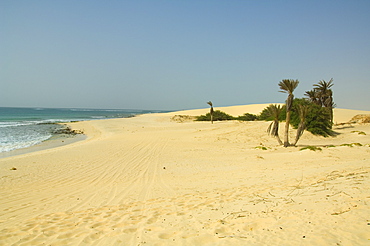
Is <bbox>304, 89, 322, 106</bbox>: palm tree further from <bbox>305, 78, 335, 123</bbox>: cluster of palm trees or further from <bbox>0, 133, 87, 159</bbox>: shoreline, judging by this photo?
<bbox>0, 133, 87, 159</bbox>: shoreline

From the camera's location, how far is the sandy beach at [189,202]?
4105 mm

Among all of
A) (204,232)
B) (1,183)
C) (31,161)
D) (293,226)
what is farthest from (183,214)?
(31,161)

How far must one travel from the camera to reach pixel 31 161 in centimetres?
1227

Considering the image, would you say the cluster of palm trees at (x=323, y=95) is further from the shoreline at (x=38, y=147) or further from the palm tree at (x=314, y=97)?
the shoreline at (x=38, y=147)

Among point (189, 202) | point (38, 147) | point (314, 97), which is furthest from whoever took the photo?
point (314, 97)

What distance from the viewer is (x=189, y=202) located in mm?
6117

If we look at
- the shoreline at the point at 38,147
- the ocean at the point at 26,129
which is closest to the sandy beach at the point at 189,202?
the shoreline at the point at 38,147

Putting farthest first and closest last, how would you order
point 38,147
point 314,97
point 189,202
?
point 314,97 < point 38,147 < point 189,202

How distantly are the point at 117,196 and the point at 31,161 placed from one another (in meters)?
7.75

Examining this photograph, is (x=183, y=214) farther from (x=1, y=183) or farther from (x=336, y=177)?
(x=1, y=183)

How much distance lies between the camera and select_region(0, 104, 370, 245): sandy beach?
4.11m

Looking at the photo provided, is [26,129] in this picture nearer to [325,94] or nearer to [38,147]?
[38,147]

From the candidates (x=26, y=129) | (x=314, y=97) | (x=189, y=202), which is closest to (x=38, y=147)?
(x=189, y=202)

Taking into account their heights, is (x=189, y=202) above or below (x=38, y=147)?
above
